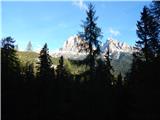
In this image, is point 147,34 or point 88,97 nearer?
point 88,97

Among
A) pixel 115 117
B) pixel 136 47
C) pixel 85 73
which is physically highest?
pixel 136 47

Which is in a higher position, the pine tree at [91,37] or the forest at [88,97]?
the pine tree at [91,37]

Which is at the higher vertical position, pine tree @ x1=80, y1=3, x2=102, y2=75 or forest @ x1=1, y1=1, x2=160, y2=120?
pine tree @ x1=80, y1=3, x2=102, y2=75

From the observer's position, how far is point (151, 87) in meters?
23.9

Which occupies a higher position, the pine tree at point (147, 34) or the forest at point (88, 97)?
the pine tree at point (147, 34)

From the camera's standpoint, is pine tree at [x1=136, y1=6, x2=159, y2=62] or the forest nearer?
the forest

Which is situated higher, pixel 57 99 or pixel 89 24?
pixel 89 24

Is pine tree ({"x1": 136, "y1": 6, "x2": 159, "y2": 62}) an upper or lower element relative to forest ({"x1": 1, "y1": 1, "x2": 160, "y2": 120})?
upper

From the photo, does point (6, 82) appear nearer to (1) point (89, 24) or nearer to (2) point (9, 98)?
(2) point (9, 98)

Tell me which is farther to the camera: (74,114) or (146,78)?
(74,114)

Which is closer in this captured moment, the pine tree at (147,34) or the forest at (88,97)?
the forest at (88,97)

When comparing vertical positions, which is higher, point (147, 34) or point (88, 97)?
point (147, 34)

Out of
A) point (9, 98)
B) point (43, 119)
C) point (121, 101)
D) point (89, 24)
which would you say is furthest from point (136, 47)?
point (9, 98)

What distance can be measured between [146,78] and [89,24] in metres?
11.9
